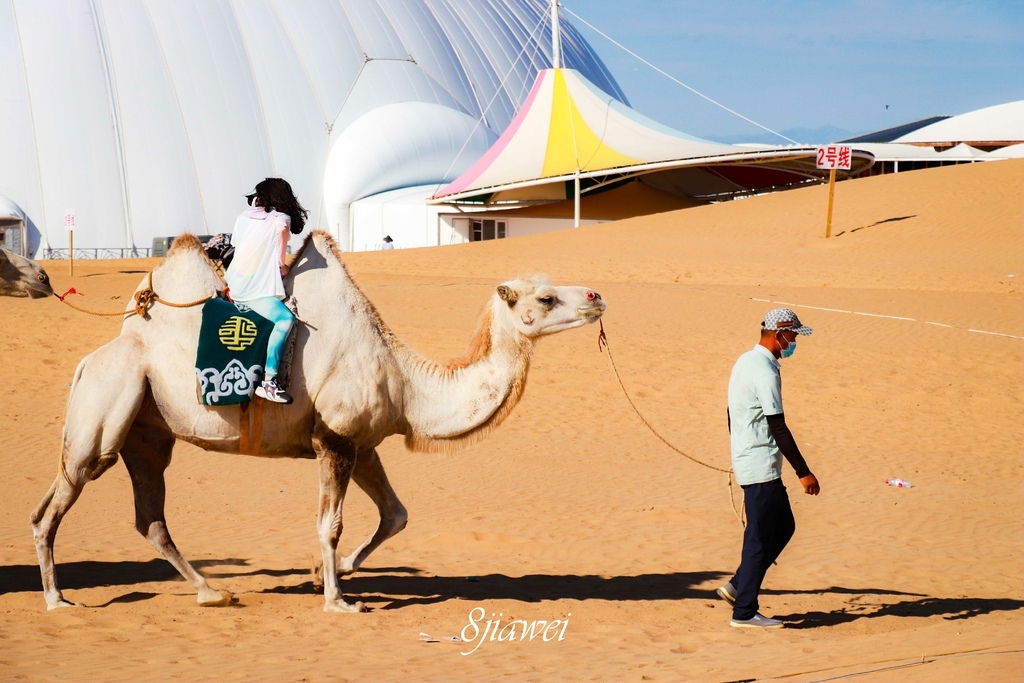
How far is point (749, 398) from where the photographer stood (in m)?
6.36

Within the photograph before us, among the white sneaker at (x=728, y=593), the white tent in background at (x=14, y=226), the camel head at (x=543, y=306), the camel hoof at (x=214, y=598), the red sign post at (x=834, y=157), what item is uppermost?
the red sign post at (x=834, y=157)

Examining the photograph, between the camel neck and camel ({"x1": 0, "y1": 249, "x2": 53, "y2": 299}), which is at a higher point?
camel ({"x1": 0, "y1": 249, "x2": 53, "y2": 299})

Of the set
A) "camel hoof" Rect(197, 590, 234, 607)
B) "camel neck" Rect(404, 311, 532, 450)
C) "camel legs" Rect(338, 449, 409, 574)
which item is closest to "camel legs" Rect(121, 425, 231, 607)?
"camel hoof" Rect(197, 590, 234, 607)

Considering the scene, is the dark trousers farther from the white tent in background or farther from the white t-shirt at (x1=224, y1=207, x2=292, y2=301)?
the white tent in background

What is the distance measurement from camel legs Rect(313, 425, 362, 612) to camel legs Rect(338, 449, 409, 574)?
1.18ft

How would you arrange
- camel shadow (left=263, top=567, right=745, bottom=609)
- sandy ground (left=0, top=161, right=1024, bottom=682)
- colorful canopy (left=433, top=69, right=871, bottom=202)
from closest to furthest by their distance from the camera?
sandy ground (left=0, top=161, right=1024, bottom=682) → camel shadow (left=263, top=567, right=745, bottom=609) → colorful canopy (left=433, top=69, right=871, bottom=202)

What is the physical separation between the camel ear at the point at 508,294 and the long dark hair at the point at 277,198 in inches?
53.4

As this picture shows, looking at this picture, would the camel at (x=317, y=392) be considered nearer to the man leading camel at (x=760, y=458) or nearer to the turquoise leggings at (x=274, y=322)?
the turquoise leggings at (x=274, y=322)

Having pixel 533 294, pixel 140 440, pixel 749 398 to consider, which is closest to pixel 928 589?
pixel 749 398

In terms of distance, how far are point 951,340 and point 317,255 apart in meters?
15.3

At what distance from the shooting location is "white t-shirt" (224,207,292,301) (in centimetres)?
681

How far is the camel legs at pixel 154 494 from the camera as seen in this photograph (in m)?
6.91

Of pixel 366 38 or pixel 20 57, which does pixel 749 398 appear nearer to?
pixel 20 57

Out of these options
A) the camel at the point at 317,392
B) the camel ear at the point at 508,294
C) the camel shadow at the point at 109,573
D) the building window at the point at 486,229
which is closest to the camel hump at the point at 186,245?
the camel at the point at 317,392
